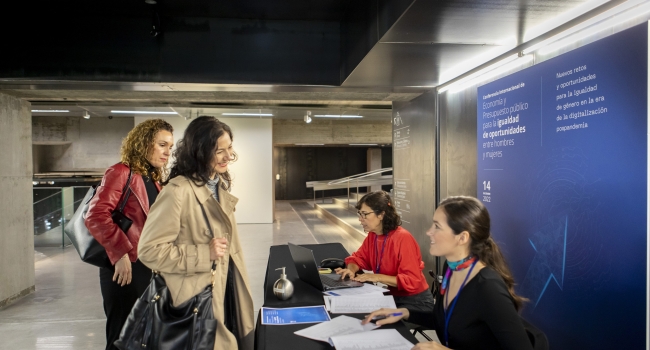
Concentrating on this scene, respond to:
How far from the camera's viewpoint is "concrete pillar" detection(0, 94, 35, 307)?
455cm

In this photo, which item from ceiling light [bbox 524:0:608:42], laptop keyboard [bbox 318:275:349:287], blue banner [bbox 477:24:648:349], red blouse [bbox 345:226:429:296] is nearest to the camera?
blue banner [bbox 477:24:648:349]

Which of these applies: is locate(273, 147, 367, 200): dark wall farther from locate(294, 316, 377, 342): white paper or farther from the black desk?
locate(294, 316, 377, 342): white paper

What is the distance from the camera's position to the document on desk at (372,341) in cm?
158

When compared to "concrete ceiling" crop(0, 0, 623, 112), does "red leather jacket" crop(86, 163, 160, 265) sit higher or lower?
lower

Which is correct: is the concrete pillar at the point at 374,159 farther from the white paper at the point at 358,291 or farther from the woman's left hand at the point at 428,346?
the woman's left hand at the point at 428,346

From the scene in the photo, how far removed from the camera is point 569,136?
2412 mm

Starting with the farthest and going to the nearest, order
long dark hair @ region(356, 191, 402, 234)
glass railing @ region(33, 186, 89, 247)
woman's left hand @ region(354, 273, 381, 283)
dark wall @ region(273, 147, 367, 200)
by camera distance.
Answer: dark wall @ region(273, 147, 367, 200)
glass railing @ region(33, 186, 89, 247)
long dark hair @ region(356, 191, 402, 234)
woman's left hand @ region(354, 273, 381, 283)

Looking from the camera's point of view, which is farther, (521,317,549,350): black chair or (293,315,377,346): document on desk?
(293,315,377,346): document on desk

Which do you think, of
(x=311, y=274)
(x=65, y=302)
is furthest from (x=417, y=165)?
(x=65, y=302)

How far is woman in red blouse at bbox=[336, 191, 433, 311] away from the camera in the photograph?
2.61 m

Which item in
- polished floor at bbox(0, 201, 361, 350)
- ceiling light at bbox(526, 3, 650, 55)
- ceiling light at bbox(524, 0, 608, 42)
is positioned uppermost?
ceiling light at bbox(524, 0, 608, 42)

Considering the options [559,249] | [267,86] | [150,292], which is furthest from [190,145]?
[267,86]

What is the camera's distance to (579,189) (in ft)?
7.81

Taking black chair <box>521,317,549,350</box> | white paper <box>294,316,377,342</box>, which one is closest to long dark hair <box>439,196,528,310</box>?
black chair <box>521,317,549,350</box>
